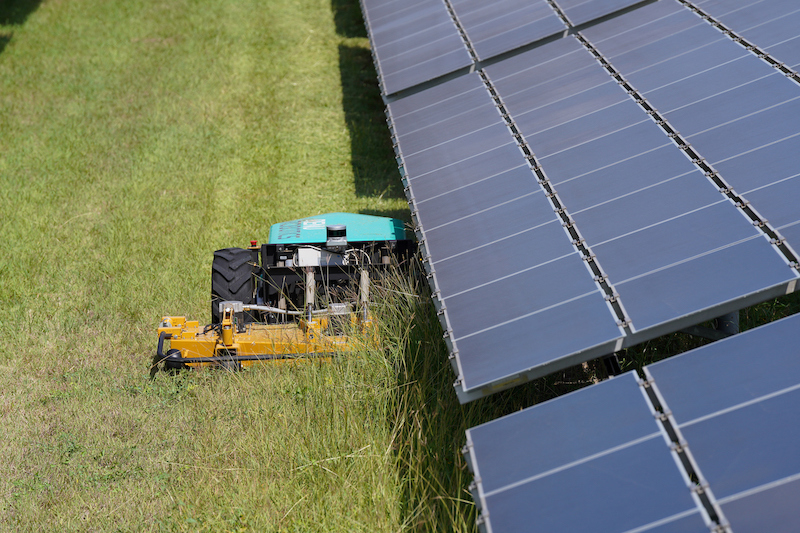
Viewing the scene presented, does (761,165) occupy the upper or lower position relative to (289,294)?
upper

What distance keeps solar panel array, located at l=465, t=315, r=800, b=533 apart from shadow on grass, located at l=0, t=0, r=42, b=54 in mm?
21359

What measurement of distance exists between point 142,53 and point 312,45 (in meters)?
4.93

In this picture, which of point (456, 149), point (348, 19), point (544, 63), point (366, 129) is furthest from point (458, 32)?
point (348, 19)

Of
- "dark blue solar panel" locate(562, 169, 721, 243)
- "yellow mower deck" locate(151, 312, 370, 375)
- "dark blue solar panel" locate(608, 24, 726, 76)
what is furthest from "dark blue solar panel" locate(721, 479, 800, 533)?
"dark blue solar panel" locate(608, 24, 726, 76)

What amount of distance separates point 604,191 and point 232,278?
17.5 ft

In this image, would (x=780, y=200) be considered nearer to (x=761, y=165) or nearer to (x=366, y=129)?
(x=761, y=165)

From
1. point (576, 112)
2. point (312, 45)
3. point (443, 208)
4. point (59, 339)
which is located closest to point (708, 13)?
point (576, 112)

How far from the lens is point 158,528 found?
6484 mm

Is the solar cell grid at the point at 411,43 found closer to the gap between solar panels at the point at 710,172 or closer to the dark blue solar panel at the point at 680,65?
the gap between solar panels at the point at 710,172

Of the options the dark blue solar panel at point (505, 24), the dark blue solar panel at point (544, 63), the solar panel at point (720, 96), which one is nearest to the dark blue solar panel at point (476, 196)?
the solar panel at point (720, 96)

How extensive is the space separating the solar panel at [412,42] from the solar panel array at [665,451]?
272 inches

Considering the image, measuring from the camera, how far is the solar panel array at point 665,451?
13.7 feet

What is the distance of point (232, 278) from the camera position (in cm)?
966

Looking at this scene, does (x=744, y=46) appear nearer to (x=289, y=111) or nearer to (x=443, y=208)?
(x=443, y=208)
